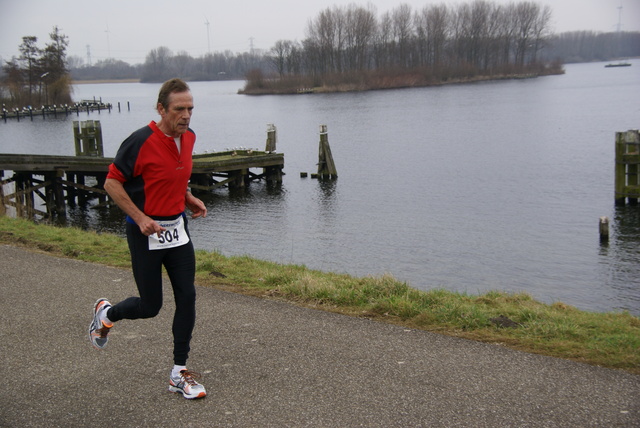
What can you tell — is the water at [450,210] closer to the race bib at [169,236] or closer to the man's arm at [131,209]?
the race bib at [169,236]

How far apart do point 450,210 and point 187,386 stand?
68.8 ft

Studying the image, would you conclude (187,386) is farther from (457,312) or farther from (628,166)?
(628,166)

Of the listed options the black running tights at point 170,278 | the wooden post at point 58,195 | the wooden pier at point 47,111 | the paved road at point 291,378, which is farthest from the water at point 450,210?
the wooden pier at point 47,111

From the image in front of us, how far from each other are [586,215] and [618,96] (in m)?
→ 67.7

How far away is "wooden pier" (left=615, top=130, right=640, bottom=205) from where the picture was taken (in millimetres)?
21703

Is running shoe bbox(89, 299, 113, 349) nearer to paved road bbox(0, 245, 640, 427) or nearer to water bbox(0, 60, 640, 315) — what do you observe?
paved road bbox(0, 245, 640, 427)

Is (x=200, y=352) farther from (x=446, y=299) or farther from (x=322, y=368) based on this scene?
(x=446, y=299)

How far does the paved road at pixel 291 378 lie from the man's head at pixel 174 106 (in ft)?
5.89

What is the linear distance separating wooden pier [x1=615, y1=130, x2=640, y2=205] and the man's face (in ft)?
66.5

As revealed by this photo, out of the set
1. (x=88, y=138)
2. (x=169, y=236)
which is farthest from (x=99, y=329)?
(x=88, y=138)

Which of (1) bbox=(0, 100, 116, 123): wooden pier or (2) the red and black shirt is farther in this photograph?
(1) bbox=(0, 100, 116, 123): wooden pier

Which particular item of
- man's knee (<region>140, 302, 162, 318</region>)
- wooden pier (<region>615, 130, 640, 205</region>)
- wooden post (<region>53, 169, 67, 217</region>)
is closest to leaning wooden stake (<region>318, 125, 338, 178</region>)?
wooden post (<region>53, 169, 67, 217</region>)

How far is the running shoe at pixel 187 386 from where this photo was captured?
4535 mm

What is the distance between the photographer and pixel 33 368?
17.0 ft
